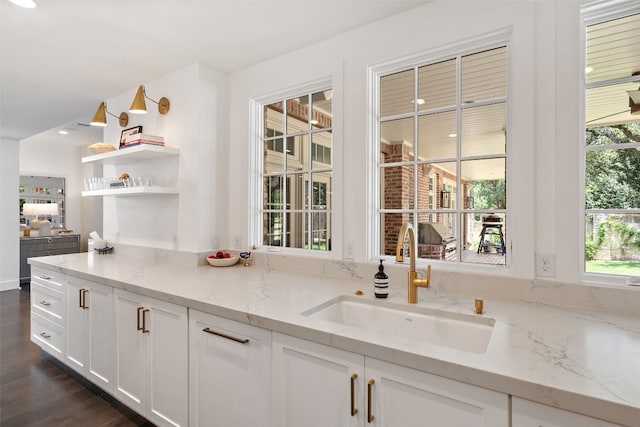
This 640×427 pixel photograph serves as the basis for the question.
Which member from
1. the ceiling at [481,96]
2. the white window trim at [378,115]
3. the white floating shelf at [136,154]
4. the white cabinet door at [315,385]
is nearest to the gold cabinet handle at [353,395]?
the white cabinet door at [315,385]

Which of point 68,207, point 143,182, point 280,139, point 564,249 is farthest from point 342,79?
point 68,207

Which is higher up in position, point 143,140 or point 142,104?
point 142,104

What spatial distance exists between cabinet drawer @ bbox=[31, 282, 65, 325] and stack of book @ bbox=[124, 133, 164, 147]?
4.35 feet

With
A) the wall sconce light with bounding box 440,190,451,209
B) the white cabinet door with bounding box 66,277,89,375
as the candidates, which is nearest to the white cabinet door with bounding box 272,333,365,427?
the wall sconce light with bounding box 440,190,451,209

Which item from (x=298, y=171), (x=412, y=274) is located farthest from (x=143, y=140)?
(x=412, y=274)

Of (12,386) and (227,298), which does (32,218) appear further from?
(227,298)

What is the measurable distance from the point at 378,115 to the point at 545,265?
4.31ft

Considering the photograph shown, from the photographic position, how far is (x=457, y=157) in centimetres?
197

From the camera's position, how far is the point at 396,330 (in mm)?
1662

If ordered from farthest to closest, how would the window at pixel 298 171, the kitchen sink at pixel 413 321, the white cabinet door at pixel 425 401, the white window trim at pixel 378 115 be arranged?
the window at pixel 298 171 < the white window trim at pixel 378 115 < the kitchen sink at pixel 413 321 < the white cabinet door at pixel 425 401

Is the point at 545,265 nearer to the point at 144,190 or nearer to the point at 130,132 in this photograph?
the point at 144,190

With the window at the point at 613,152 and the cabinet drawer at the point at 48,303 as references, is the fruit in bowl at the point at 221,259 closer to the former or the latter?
the cabinet drawer at the point at 48,303

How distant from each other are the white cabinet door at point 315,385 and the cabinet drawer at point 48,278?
2.27 metres

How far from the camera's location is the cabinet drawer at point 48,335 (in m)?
2.70
